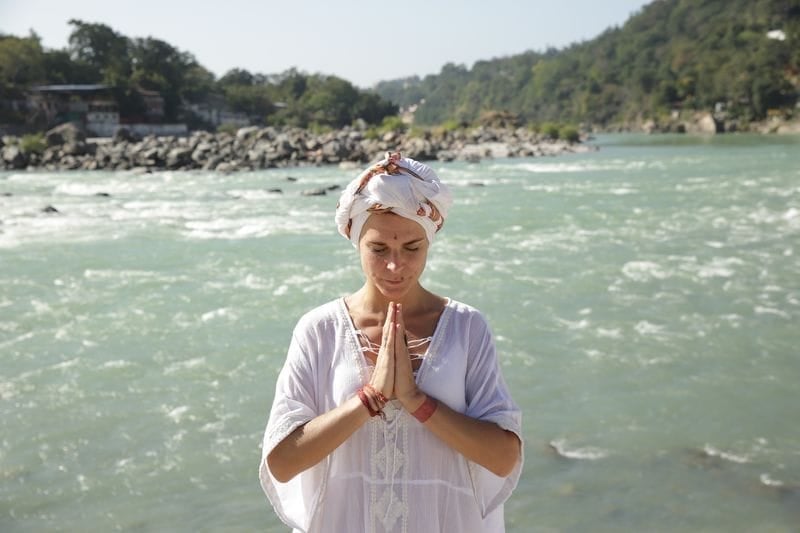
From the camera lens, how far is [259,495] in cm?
367

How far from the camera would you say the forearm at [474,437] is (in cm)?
135

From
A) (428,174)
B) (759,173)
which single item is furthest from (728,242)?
(759,173)

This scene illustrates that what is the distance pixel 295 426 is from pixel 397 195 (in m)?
0.44

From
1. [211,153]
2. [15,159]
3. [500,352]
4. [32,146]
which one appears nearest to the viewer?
[500,352]

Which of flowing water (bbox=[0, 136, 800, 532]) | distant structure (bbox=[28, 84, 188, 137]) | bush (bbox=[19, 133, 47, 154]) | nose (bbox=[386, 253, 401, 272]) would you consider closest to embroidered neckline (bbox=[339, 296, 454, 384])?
nose (bbox=[386, 253, 401, 272])

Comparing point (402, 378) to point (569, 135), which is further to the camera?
point (569, 135)

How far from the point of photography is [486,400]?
4.69ft

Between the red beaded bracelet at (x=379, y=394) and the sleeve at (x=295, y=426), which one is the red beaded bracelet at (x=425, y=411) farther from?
the sleeve at (x=295, y=426)

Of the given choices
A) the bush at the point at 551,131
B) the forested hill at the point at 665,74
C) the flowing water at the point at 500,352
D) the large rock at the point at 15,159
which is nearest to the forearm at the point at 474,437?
the flowing water at the point at 500,352

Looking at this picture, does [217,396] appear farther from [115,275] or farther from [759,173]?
[759,173]

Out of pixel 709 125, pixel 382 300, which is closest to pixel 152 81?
pixel 709 125

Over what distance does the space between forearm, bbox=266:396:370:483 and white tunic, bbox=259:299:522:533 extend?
20 mm

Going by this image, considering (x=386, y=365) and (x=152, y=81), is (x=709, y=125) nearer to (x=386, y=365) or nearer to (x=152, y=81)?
(x=152, y=81)

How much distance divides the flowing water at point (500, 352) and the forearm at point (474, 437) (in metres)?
2.09
